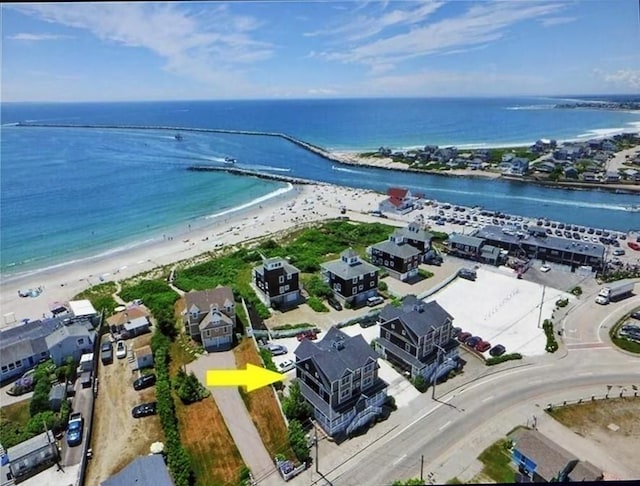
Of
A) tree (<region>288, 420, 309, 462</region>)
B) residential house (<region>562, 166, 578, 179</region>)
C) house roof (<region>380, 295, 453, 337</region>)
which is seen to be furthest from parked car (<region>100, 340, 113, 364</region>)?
residential house (<region>562, 166, 578, 179</region>)

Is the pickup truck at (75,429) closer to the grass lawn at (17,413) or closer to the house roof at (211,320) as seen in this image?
the grass lawn at (17,413)

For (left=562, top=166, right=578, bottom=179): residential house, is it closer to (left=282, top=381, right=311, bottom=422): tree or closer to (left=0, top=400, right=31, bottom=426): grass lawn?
(left=282, top=381, right=311, bottom=422): tree

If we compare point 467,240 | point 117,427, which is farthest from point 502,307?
point 117,427

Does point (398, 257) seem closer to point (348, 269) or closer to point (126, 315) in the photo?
point (348, 269)

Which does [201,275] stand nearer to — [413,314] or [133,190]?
[413,314]

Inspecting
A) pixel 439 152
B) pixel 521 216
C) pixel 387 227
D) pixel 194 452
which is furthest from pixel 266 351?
pixel 439 152

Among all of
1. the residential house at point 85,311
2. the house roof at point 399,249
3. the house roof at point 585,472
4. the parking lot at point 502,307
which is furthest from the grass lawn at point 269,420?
the house roof at point 399,249
